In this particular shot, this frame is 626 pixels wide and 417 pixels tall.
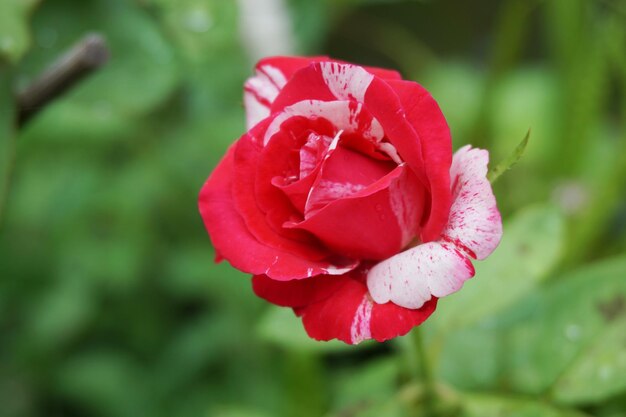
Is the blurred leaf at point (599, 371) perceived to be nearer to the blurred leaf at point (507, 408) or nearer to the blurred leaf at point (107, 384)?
the blurred leaf at point (507, 408)

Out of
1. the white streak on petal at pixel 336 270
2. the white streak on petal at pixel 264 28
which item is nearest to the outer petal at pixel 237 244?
the white streak on petal at pixel 336 270

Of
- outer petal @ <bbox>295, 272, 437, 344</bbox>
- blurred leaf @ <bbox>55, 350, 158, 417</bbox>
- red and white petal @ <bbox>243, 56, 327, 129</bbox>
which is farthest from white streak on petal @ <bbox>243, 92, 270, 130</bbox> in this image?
blurred leaf @ <bbox>55, 350, 158, 417</bbox>

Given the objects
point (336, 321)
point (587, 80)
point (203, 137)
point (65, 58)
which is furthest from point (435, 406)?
point (587, 80)

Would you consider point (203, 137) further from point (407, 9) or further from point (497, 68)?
point (407, 9)

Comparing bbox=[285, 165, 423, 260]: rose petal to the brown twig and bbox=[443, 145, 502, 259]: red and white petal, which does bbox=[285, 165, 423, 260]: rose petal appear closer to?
bbox=[443, 145, 502, 259]: red and white petal

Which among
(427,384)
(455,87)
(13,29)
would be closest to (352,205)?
(427,384)

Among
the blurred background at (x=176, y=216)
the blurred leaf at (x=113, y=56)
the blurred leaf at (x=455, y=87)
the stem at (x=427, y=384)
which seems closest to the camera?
the stem at (x=427, y=384)
